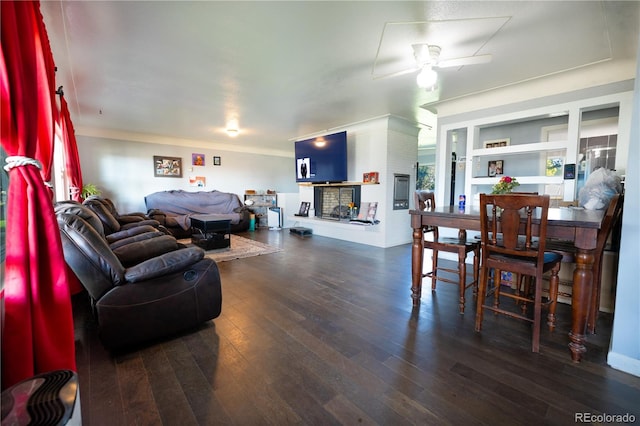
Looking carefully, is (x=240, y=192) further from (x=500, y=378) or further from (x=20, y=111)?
(x=500, y=378)

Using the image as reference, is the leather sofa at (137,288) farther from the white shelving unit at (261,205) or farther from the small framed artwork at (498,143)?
the white shelving unit at (261,205)

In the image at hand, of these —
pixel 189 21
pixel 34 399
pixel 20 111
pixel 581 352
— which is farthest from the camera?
pixel 189 21

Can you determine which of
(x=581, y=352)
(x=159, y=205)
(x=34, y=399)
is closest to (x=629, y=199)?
(x=581, y=352)

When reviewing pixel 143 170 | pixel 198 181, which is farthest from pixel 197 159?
pixel 143 170

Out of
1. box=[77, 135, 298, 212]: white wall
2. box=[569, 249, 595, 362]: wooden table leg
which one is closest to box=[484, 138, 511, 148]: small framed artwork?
box=[569, 249, 595, 362]: wooden table leg

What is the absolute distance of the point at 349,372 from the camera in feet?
5.32

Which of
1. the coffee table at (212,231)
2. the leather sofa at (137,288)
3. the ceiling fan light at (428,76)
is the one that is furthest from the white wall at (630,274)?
the coffee table at (212,231)

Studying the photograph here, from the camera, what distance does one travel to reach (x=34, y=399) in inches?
31.1

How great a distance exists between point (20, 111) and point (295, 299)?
2.23 metres

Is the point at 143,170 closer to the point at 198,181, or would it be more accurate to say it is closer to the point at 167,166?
the point at 167,166

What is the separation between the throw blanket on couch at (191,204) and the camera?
6344mm

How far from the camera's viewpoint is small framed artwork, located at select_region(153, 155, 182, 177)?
6.65 m

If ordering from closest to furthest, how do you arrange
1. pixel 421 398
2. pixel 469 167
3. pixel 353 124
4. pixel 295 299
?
pixel 421 398
pixel 295 299
pixel 469 167
pixel 353 124

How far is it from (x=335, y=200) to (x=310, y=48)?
157 inches
